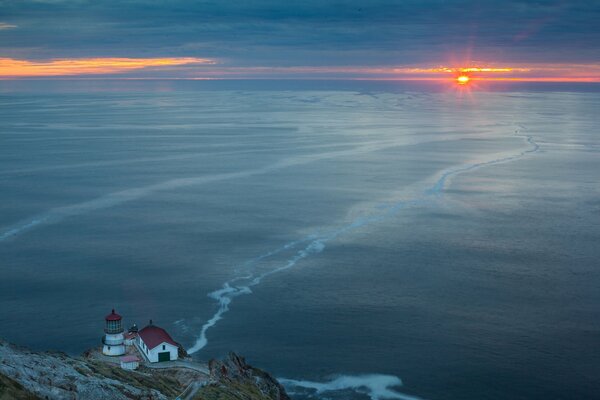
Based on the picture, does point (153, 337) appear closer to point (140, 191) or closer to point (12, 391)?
point (12, 391)

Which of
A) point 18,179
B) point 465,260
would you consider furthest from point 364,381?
point 18,179


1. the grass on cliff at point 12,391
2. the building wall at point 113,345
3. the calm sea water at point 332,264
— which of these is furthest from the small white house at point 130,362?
the grass on cliff at point 12,391

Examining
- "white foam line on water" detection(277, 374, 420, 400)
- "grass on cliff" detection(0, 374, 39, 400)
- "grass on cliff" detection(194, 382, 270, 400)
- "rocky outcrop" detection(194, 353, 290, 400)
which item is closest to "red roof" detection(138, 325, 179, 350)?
Result: "rocky outcrop" detection(194, 353, 290, 400)

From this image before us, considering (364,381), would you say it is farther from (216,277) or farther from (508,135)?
(508,135)

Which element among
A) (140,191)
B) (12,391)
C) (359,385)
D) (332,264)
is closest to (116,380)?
(12,391)

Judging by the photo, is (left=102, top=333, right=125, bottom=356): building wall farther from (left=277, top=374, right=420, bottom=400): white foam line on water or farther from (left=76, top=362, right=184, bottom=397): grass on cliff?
(left=277, top=374, right=420, bottom=400): white foam line on water

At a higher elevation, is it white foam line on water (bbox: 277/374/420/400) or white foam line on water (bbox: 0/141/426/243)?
white foam line on water (bbox: 0/141/426/243)
